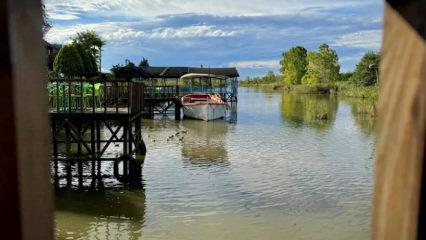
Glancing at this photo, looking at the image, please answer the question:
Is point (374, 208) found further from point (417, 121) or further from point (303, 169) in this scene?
point (303, 169)

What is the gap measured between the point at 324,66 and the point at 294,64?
20.0 metres

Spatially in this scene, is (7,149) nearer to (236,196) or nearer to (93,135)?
(236,196)

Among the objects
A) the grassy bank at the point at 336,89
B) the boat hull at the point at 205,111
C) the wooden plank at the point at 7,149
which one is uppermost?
the wooden plank at the point at 7,149

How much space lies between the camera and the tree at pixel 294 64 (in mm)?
113350

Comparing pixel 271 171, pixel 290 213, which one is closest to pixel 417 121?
pixel 290 213

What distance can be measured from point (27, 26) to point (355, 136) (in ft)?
88.3

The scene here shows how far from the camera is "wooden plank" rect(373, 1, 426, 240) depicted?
0.95m

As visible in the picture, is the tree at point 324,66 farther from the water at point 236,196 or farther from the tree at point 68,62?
the water at point 236,196

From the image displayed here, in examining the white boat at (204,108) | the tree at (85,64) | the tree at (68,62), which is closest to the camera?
the tree at (68,62)

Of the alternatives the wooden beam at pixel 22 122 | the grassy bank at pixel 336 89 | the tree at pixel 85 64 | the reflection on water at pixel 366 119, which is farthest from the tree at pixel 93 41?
the wooden beam at pixel 22 122

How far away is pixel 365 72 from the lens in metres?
71.1

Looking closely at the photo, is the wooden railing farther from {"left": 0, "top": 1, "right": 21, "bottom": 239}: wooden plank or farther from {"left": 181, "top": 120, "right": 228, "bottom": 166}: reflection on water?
{"left": 0, "top": 1, "right": 21, "bottom": 239}: wooden plank

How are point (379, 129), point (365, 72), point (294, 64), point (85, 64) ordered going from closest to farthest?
point (379, 129) < point (85, 64) < point (365, 72) < point (294, 64)

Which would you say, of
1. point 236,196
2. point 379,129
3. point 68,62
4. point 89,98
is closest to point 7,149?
point 379,129
